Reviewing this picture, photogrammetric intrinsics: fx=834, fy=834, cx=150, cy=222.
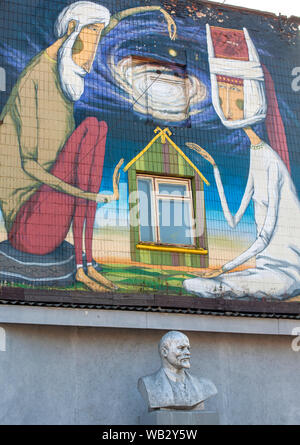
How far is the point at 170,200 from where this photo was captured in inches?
624

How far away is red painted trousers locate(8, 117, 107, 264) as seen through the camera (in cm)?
1433

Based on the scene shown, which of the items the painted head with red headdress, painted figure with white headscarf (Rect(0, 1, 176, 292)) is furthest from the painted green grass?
the painted head with red headdress

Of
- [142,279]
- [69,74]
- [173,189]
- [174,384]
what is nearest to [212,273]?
[142,279]

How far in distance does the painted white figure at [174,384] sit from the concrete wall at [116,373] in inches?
35.9

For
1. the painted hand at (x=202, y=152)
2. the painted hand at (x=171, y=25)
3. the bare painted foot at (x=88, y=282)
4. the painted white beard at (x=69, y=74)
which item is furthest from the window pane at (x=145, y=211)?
the painted hand at (x=171, y=25)

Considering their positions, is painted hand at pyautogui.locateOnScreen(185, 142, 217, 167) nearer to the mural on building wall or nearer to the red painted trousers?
the mural on building wall

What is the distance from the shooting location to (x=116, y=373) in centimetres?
1402

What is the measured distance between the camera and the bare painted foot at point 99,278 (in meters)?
14.5

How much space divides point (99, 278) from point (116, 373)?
5.49 feet

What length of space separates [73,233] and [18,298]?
1.72 meters

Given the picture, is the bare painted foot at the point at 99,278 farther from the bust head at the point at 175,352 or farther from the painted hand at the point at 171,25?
the painted hand at the point at 171,25

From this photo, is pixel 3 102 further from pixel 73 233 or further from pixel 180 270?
pixel 180 270

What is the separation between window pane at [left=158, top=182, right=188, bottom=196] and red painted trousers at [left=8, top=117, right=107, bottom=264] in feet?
4.40

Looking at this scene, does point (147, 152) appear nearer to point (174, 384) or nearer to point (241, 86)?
point (241, 86)
